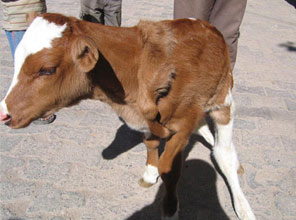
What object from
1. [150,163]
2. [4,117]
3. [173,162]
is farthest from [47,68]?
[150,163]

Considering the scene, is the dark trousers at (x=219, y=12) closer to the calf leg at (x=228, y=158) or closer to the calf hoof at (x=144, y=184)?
the calf leg at (x=228, y=158)

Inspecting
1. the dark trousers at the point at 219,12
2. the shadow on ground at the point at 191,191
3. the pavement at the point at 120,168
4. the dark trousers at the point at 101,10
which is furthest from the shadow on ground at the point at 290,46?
the dark trousers at the point at 101,10

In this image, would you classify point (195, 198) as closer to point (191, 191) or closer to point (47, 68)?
point (191, 191)

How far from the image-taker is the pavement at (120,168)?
2.87 m

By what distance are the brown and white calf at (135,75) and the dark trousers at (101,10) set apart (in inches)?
71.8

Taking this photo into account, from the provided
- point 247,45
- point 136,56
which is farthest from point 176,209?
point 247,45

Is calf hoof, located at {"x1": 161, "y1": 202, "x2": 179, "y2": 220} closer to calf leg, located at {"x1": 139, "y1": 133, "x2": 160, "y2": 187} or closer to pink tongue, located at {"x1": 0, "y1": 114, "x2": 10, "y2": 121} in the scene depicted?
calf leg, located at {"x1": 139, "y1": 133, "x2": 160, "y2": 187}

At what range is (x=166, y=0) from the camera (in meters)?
9.84

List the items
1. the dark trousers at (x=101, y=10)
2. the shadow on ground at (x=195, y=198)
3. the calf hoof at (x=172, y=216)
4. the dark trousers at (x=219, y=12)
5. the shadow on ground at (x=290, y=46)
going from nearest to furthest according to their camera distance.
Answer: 1. the calf hoof at (x=172, y=216)
2. the shadow on ground at (x=195, y=198)
3. the dark trousers at (x=219, y=12)
4. the dark trousers at (x=101, y=10)
5. the shadow on ground at (x=290, y=46)

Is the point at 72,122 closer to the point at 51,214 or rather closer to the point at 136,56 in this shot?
the point at 51,214

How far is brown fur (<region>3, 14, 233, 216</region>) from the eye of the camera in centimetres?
204

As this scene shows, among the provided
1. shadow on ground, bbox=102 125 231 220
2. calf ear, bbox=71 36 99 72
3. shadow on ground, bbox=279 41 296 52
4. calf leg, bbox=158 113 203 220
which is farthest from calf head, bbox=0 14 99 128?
shadow on ground, bbox=279 41 296 52

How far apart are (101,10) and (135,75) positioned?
218cm

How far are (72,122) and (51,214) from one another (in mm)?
1483
